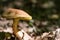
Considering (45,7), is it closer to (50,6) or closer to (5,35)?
(50,6)

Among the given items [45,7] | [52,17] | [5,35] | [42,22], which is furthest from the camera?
[45,7]

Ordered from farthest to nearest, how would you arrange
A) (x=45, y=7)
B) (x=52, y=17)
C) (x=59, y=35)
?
(x=45, y=7)
(x=52, y=17)
(x=59, y=35)

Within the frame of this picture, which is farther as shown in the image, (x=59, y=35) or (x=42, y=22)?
(x=42, y=22)

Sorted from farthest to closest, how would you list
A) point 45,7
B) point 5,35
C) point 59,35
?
point 45,7 → point 5,35 → point 59,35

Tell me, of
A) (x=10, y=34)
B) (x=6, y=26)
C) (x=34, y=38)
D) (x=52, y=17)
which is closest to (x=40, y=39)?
(x=34, y=38)

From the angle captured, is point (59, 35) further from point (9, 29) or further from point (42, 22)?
point (42, 22)

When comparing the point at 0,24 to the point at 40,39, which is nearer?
the point at 40,39

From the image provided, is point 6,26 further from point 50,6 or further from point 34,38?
point 50,6

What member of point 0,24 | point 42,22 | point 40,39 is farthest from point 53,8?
point 40,39

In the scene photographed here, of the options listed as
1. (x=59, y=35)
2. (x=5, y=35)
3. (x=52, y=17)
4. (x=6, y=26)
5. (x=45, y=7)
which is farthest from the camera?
(x=45, y=7)
